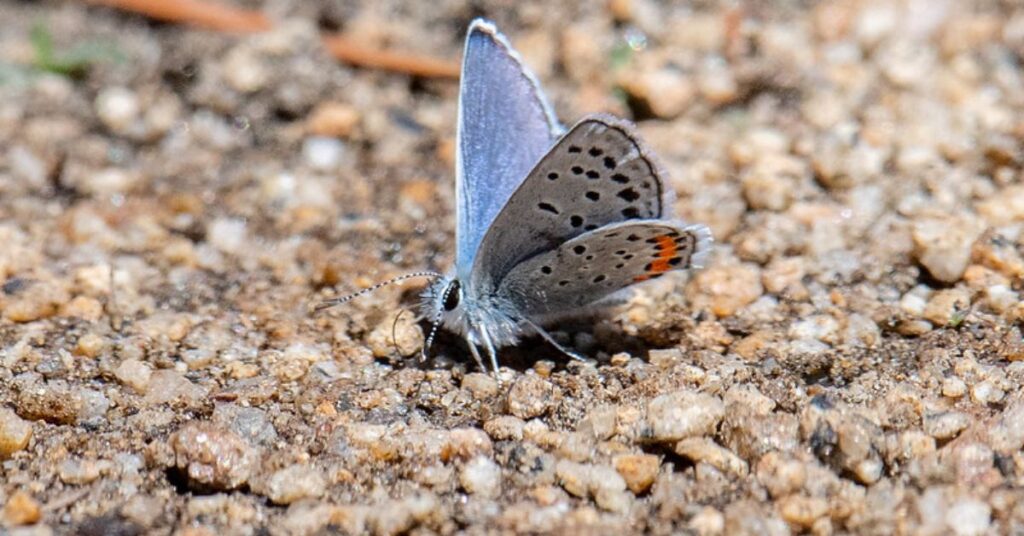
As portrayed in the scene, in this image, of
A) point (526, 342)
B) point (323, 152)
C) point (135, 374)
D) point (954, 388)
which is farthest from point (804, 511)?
point (323, 152)

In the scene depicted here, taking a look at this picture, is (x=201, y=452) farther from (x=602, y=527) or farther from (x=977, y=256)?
(x=977, y=256)

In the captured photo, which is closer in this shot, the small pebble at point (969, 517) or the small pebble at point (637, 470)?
the small pebble at point (969, 517)

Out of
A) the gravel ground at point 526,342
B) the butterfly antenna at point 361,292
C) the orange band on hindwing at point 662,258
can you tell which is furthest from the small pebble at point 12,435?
the orange band on hindwing at point 662,258

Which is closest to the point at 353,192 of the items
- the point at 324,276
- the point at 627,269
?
the point at 324,276

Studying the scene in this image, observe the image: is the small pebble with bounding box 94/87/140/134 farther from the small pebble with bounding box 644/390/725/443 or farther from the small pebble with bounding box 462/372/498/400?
the small pebble with bounding box 644/390/725/443

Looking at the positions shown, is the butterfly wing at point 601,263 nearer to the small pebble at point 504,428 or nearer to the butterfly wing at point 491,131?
the butterfly wing at point 491,131

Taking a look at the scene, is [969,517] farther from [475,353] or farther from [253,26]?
[253,26]

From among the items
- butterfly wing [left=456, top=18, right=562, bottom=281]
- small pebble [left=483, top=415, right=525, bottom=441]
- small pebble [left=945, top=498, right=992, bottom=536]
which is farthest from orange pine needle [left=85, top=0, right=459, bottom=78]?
small pebble [left=945, top=498, right=992, bottom=536]
